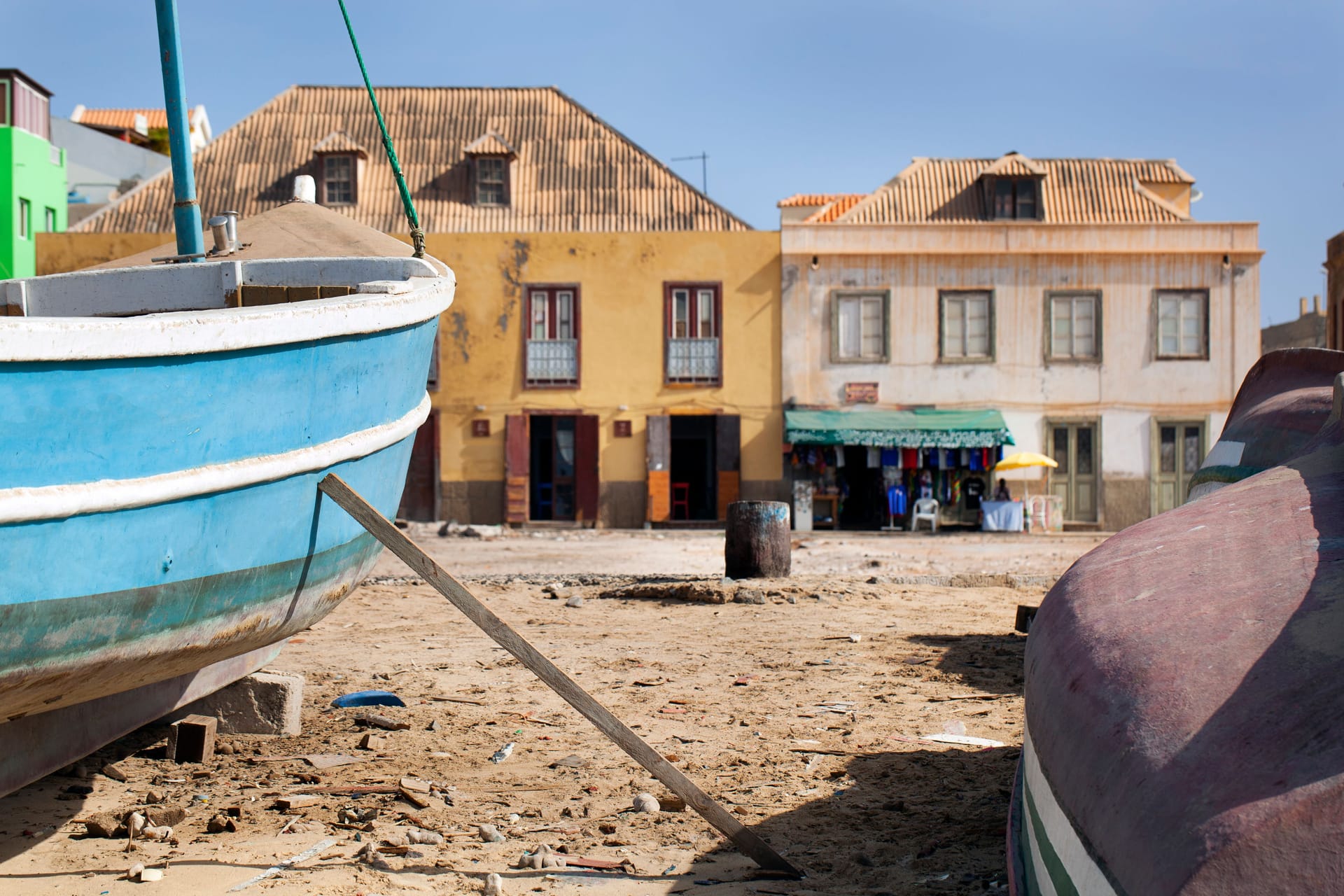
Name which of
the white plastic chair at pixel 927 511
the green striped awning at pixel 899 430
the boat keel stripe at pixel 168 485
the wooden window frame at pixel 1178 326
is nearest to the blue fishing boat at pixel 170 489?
the boat keel stripe at pixel 168 485

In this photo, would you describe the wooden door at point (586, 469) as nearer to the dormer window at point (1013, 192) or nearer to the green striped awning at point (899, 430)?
the green striped awning at point (899, 430)

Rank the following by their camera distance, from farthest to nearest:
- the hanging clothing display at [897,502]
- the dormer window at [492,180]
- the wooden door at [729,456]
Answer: the dormer window at [492,180], the wooden door at [729,456], the hanging clothing display at [897,502]

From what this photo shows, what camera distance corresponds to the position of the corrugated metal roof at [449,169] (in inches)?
990

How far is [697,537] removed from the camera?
2145 cm

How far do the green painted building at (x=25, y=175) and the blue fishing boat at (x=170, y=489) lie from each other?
25.8 metres

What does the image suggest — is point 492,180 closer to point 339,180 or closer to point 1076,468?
point 339,180

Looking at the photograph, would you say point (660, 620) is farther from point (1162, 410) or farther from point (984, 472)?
point (1162, 410)

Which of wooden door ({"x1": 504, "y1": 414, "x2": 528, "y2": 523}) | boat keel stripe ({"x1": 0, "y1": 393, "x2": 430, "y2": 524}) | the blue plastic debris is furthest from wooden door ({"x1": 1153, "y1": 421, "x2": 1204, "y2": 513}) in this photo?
boat keel stripe ({"x1": 0, "y1": 393, "x2": 430, "y2": 524})

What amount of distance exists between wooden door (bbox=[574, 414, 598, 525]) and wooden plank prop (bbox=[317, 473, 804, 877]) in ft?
63.7

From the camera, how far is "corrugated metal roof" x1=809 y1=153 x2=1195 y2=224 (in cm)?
2548

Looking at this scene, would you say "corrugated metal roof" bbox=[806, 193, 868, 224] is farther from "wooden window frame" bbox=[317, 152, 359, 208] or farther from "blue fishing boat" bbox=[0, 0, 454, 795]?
"blue fishing boat" bbox=[0, 0, 454, 795]

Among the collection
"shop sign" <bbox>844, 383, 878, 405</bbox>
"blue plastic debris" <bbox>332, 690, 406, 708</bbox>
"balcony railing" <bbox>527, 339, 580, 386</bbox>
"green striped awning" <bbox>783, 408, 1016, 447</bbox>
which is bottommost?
"blue plastic debris" <bbox>332, 690, 406, 708</bbox>

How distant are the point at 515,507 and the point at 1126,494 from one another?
475 inches

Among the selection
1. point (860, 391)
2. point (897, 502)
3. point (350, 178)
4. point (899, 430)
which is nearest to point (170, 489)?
point (899, 430)
